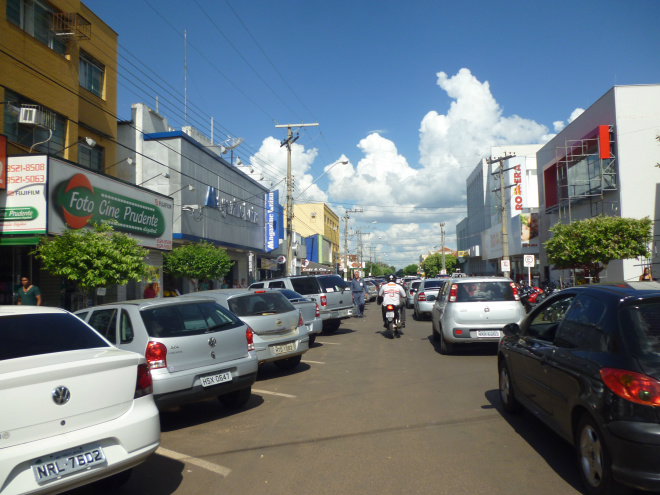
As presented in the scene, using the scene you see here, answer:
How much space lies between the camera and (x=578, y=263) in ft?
72.0

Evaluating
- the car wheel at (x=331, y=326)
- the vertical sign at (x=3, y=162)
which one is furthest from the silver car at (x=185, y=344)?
the car wheel at (x=331, y=326)

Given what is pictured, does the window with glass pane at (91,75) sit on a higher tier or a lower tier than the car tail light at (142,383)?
higher

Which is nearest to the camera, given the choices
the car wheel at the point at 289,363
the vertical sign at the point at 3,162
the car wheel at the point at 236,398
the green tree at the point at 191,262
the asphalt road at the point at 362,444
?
the asphalt road at the point at 362,444

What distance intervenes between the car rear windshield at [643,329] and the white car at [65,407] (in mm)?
3751

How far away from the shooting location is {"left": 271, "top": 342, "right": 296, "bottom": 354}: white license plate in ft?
30.0

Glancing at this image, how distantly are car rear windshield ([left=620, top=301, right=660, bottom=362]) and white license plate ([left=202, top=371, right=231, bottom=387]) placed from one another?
14.9ft

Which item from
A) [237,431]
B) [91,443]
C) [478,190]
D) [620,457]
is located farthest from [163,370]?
[478,190]

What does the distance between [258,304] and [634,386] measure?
6.69 metres

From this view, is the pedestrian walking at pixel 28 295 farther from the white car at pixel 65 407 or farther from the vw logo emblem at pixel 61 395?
the vw logo emblem at pixel 61 395

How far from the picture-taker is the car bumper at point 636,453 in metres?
3.42

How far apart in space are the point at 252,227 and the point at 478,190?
5337cm

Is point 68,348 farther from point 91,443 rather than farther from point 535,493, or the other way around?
point 535,493

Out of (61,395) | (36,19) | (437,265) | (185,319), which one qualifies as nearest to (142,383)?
(61,395)

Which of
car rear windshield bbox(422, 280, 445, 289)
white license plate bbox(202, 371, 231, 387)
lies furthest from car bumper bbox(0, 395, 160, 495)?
car rear windshield bbox(422, 280, 445, 289)
